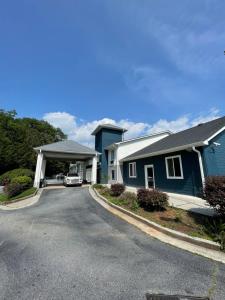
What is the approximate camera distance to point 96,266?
3.95 m

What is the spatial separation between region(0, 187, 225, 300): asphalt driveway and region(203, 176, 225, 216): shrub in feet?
6.96

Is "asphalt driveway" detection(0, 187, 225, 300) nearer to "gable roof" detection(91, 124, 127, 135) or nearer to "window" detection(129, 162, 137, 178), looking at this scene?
"window" detection(129, 162, 137, 178)

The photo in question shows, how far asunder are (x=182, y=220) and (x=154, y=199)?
1.58 m

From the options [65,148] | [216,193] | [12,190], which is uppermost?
[65,148]

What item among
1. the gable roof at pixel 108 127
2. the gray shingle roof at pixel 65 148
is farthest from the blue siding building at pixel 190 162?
the gable roof at pixel 108 127

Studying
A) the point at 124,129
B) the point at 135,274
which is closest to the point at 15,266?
the point at 135,274

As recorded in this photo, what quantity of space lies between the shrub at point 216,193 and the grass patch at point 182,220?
836mm

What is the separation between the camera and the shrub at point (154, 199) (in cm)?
811

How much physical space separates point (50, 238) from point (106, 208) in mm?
4658

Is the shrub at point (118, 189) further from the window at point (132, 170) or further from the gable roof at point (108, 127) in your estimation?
the gable roof at point (108, 127)

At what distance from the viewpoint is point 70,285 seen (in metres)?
3.27

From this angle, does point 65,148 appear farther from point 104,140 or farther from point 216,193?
point 216,193

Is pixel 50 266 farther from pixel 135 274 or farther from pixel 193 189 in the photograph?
pixel 193 189

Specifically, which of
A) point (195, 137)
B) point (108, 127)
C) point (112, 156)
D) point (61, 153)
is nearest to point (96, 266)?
point (195, 137)
